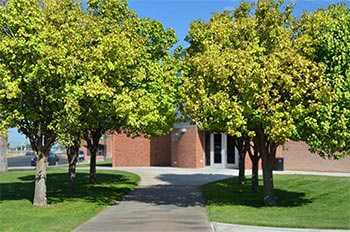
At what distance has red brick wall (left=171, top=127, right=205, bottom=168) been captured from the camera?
34.0 m

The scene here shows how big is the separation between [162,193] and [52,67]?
857 cm

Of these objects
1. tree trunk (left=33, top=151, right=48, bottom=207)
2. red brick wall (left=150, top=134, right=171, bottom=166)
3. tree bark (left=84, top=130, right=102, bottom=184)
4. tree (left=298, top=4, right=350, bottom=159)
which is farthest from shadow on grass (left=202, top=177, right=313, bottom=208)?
red brick wall (left=150, top=134, right=171, bottom=166)

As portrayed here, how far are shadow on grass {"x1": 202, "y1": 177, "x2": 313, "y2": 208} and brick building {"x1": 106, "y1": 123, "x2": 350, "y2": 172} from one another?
10.0ft

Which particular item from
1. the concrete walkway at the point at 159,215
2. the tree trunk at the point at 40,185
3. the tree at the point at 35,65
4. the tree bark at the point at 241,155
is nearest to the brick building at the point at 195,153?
the tree bark at the point at 241,155

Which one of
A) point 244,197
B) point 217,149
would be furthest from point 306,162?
point 244,197

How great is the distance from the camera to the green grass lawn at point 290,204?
36.0ft

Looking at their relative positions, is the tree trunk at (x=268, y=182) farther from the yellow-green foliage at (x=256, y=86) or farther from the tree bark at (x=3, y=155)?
the tree bark at (x=3, y=155)

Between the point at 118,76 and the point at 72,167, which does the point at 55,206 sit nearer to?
the point at 72,167

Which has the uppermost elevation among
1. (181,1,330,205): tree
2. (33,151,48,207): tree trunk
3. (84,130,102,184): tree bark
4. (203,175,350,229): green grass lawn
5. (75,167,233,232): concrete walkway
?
(181,1,330,205): tree

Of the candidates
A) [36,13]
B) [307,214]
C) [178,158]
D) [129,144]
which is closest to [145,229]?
[307,214]

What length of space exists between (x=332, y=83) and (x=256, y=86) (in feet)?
7.49

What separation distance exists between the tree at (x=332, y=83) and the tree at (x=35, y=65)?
7.27m

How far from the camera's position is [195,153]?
111 ft

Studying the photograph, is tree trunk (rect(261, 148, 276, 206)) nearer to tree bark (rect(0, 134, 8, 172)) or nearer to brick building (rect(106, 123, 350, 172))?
brick building (rect(106, 123, 350, 172))
